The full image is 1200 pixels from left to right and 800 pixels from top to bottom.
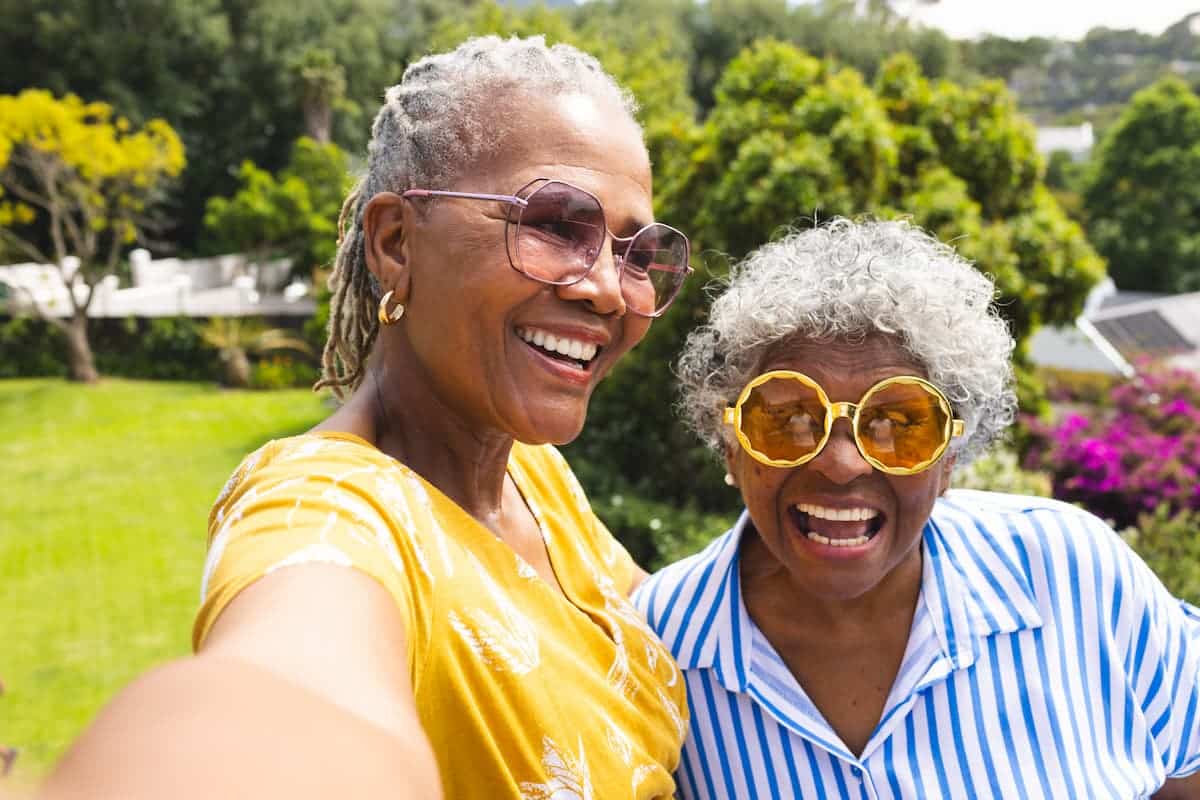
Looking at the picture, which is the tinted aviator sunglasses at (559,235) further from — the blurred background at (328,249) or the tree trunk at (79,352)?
the tree trunk at (79,352)

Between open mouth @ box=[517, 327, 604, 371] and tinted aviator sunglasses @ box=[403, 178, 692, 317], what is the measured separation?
0.30 ft

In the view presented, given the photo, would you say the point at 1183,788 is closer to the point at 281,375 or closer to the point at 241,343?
the point at 281,375

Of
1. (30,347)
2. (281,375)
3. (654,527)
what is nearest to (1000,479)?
(654,527)

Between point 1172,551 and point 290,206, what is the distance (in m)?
24.6

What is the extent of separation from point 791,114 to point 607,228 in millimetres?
6382

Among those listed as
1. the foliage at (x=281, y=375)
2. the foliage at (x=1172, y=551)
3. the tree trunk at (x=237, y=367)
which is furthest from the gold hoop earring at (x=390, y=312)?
the tree trunk at (x=237, y=367)

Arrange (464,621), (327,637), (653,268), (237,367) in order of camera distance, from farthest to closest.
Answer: (237,367), (653,268), (464,621), (327,637)

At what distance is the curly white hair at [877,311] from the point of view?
196 cm

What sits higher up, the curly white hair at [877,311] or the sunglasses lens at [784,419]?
the curly white hair at [877,311]

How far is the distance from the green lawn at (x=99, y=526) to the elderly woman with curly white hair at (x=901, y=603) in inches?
63.7

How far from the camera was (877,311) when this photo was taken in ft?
6.39

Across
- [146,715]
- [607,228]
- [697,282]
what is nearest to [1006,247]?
[697,282]

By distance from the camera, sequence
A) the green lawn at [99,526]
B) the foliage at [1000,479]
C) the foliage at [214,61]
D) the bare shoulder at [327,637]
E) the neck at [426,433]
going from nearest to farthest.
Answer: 1. the bare shoulder at [327,637]
2. the neck at [426,433]
3. the foliage at [1000,479]
4. the green lawn at [99,526]
5. the foliage at [214,61]

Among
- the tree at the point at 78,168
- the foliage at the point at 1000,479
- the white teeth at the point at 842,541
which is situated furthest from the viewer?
the tree at the point at 78,168
